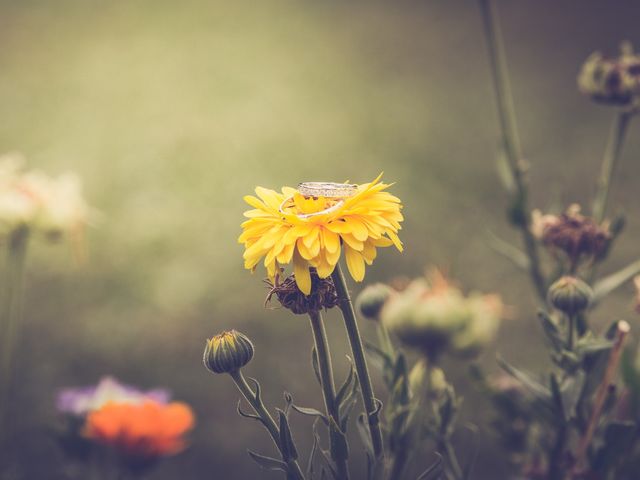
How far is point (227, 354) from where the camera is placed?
0.96 meters

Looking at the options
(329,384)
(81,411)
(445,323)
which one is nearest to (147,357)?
(81,411)

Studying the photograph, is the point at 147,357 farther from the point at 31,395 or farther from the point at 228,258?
the point at 228,258

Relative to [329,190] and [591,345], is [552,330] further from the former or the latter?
[329,190]

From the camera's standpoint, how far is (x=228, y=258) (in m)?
3.06

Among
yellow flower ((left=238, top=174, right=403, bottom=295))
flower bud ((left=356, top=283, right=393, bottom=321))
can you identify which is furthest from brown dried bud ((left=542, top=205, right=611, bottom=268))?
yellow flower ((left=238, top=174, right=403, bottom=295))

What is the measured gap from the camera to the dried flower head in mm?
1221

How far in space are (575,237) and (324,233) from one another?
54 centimetres

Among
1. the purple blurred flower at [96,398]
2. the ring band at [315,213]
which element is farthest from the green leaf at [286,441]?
the purple blurred flower at [96,398]

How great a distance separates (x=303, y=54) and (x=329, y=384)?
4021 millimetres

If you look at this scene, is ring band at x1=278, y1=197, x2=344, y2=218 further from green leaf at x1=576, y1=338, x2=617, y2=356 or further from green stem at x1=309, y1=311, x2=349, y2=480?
green leaf at x1=576, y1=338, x2=617, y2=356

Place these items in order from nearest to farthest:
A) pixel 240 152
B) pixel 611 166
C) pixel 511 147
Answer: pixel 611 166 → pixel 511 147 → pixel 240 152

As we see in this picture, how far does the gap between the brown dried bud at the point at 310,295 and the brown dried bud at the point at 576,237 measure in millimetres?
489

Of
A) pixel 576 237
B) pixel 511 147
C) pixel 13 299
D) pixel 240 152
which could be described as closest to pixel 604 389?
pixel 576 237

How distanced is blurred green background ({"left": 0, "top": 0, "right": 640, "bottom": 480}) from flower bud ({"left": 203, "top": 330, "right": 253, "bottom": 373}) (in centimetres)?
73
